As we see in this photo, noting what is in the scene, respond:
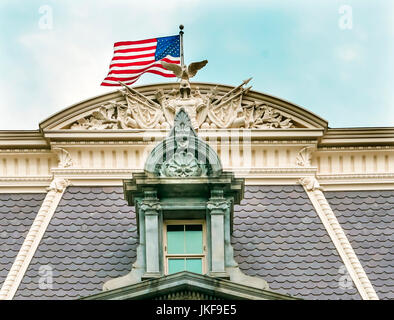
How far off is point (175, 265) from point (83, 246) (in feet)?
8.66

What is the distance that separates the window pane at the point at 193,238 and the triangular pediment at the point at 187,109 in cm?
437

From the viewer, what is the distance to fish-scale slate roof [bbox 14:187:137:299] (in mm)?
38344

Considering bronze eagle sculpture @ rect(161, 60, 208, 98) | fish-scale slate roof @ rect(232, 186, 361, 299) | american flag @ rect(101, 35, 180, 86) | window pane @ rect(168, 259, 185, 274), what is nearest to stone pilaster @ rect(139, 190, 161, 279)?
Result: window pane @ rect(168, 259, 185, 274)

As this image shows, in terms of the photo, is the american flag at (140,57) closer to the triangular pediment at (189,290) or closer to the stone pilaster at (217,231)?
the stone pilaster at (217,231)

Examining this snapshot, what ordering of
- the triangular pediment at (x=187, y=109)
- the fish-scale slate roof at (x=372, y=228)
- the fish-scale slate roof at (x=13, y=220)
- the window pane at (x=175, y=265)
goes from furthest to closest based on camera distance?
1. the triangular pediment at (x=187, y=109)
2. the fish-scale slate roof at (x=13, y=220)
3. the fish-scale slate roof at (x=372, y=228)
4. the window pane at (x=175, y=265)

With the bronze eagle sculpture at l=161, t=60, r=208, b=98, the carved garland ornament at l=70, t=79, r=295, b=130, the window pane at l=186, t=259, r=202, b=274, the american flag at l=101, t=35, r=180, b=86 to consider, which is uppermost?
the american flag at l=101, t=35, r=180, b=86

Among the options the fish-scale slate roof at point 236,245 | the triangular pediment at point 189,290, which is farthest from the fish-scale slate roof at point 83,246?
the triangular pediment at point 189,290

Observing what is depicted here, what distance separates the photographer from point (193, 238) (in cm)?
3834

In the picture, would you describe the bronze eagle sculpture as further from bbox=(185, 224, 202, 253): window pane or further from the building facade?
bbox=(185, 224, 202, 253): window pane

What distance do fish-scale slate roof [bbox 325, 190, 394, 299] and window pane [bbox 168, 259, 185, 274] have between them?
Result: 167 inches

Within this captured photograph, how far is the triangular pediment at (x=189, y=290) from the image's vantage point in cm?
3575

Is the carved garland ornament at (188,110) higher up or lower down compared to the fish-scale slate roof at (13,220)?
higher up

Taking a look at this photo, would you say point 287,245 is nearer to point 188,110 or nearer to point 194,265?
point 194,265
